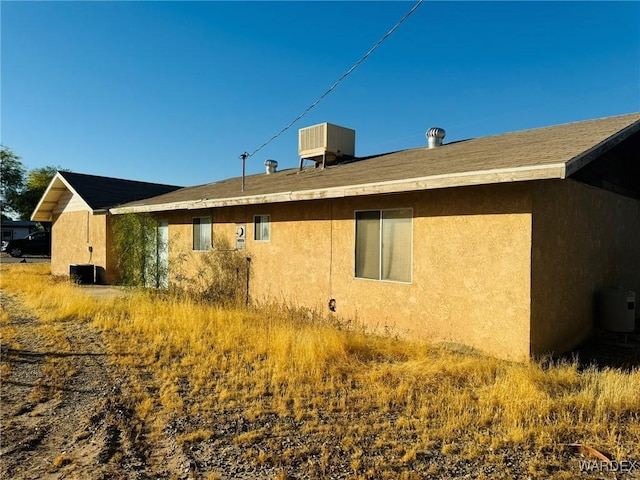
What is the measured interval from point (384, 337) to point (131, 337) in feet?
14.5

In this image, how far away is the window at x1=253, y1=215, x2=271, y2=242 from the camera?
33.5ft

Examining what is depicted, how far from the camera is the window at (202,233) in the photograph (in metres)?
12.0

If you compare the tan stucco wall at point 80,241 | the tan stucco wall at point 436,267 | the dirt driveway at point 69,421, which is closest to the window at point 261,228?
A: the tan stucco wall at point 436,267

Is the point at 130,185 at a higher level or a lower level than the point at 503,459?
higher

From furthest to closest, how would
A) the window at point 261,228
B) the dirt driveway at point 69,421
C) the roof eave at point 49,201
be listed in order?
the roof eave at point 49,201, the window at point 261,228, the dirt driveway at point 69,421

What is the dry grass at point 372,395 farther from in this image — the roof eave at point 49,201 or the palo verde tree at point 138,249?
the roof eave at point 49,201

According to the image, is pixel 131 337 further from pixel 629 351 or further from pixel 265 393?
pixel 629 351

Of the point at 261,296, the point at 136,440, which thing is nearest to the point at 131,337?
A: the point at 261,296

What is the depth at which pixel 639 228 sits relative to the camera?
1012 centimetres

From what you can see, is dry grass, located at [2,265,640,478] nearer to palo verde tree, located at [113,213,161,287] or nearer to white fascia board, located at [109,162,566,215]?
white fascia board, located at [109,162,566,215]

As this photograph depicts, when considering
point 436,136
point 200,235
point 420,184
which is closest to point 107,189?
point 200,235

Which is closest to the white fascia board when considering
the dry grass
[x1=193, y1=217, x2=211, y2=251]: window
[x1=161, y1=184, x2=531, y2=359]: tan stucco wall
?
[x1=161, y1=184, x2=531, y2=359]: tan stucco wall

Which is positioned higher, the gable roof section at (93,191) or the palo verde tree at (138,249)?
the gable roof section at (93,191)

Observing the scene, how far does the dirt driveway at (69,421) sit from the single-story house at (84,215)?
8787 millimetres
